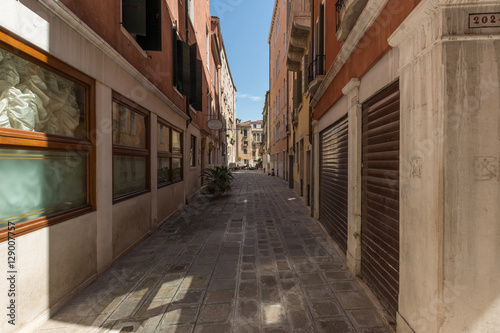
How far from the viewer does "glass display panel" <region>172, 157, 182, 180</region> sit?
7.76 meters

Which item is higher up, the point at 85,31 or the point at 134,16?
the point at 134,16

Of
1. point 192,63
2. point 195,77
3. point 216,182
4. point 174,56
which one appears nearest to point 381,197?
point 174,56

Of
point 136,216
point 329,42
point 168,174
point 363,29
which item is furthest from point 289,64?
point 136,216

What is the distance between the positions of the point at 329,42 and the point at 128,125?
5.08 metres

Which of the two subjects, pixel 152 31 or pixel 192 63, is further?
pixel 192 63

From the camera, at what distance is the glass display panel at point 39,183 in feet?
7.45

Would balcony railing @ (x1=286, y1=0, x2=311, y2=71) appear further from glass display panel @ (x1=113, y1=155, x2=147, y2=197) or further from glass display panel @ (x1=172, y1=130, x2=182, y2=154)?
glass display panel @ (x1=113, y1=155, x2=147, y2=197)

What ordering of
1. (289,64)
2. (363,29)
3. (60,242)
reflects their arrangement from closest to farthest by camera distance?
(60,242), (363,29), (289,64)

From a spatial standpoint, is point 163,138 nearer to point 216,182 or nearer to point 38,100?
point 38,100

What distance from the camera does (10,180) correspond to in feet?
7.55

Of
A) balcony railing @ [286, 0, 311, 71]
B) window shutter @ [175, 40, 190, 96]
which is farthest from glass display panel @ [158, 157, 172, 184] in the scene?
balcony railing @ [286, 0, 311, 71]

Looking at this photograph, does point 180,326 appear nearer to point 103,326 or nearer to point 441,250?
point 103,326

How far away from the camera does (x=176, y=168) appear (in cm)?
812

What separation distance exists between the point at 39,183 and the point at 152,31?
4357mm
